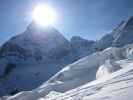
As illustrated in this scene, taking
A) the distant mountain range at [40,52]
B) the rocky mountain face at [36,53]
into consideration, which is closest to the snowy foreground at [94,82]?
the distant mountain range at [40,52]

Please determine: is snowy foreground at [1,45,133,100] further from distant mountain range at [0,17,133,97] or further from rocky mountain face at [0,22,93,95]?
rocky mountain face at [0,22,93,95]

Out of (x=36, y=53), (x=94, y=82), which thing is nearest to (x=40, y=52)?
(x=36, y=53)

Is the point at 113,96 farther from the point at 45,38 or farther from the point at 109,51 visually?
the point at 45,38

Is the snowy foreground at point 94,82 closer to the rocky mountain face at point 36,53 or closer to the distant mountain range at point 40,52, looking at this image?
the distant mountain range at point 40,52

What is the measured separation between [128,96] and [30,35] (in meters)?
130

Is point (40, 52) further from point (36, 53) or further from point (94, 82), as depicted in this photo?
point (94, 82)

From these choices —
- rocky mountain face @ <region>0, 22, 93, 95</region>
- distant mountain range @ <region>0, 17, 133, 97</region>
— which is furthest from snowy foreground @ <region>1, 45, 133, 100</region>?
rocky mountain face @ <region>0, 22, 93, 95</region>

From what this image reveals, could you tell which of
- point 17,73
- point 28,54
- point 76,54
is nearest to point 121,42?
point 17,73

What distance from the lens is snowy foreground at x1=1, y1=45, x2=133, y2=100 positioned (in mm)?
7762

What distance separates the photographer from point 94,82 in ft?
36.6

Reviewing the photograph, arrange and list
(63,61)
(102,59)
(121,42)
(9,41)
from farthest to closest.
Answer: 1. (9,41)
2. (63,61)
3. (121,42)
4. (102,59)

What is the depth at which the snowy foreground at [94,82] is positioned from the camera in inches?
306

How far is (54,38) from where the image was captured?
5399 inches

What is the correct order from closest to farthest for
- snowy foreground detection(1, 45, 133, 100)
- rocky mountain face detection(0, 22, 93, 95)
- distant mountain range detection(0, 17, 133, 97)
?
snowy foreground detection(1, 45, 133, 100) < distant mountain range detection(0, 17, 133, 97) < rocky mountain face detection(0, 22, 93, 95)
